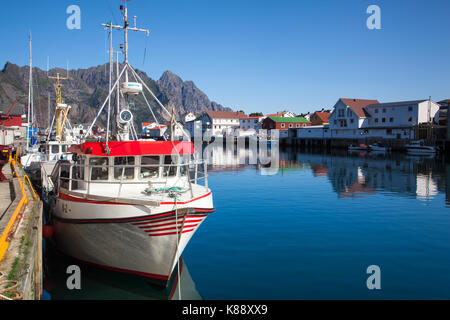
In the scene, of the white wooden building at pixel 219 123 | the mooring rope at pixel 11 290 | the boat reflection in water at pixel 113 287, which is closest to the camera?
the mooring rope at pixel 11 290

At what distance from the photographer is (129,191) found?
35.5 feet

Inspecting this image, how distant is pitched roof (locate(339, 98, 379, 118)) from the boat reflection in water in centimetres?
7328

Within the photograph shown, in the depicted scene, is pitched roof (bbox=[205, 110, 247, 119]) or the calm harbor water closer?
the calm harbor water

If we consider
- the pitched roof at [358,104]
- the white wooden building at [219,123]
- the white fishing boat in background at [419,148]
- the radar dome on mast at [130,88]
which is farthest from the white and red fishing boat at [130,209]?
the white wooden building at [219,123]

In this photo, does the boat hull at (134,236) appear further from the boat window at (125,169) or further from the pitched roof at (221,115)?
the pitched roof at (221,115)

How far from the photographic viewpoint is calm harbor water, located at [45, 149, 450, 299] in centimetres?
991

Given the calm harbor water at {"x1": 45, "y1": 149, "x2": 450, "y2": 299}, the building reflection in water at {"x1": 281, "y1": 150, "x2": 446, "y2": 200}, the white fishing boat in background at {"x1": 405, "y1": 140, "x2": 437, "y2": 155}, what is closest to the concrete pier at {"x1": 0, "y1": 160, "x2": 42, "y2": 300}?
the calm harbor water at {"x1": 45, "y1": 149, "x2": 450, "y2": 299}

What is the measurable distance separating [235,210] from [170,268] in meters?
9.76

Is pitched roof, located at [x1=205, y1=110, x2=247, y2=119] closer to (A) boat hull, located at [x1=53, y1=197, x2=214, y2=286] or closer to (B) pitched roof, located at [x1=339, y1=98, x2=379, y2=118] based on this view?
(B) pitched roof, located at [x1=339, y1=98, x2=379, y2=118]

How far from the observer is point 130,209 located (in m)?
9.43

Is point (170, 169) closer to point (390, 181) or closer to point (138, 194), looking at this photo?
point (138, 194)

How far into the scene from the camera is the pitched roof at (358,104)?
2970 inches

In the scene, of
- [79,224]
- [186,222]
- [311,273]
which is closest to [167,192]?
[186,222]

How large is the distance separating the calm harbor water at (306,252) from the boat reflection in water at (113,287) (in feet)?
0.10
